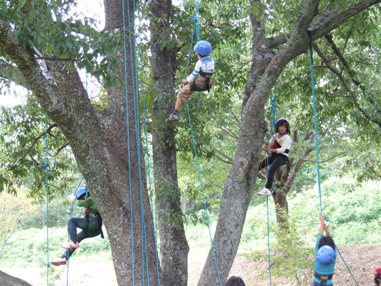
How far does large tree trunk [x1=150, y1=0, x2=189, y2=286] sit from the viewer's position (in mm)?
6184

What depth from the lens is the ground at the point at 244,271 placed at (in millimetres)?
11259

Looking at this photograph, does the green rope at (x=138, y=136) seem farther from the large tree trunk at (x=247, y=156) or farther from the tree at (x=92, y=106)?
the large tree trunk at (x=247, y=156)

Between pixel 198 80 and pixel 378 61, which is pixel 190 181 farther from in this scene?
pixel 198 80

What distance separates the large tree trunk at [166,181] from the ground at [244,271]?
472 cm

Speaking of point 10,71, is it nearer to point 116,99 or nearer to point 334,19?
point 116,99

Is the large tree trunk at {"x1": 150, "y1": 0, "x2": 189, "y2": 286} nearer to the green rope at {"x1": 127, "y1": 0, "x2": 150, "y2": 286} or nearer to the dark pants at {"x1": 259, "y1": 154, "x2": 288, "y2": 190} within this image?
the green rope at {"x1": 127, "y1": 0, "x2": 150, "y2": 286}

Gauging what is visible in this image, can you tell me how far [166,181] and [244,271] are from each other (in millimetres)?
8888

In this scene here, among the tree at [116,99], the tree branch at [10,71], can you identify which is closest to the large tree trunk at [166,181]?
the tree at [116,99]

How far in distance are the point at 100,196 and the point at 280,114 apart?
7840 millimetres

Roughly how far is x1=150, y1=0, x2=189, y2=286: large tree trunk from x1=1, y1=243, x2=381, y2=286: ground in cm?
472

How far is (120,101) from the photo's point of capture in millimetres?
5426

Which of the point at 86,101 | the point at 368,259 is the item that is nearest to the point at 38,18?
the point at 86,101

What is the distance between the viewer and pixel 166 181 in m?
6.11

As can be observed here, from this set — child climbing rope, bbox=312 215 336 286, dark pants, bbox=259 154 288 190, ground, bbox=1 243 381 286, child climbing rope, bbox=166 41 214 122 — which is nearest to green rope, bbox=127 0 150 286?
child climbing rope, bbox=166 41 214 122
